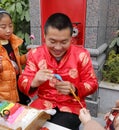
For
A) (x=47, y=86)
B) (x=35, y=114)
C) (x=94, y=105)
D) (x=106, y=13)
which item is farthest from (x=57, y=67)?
(x=106, y=13)

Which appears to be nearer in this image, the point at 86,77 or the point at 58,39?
the point at 58,39

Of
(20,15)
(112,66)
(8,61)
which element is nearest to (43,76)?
(8,61)

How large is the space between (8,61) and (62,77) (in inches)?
19.6

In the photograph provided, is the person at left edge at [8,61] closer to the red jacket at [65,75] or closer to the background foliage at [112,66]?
the red jacket at [65,75]

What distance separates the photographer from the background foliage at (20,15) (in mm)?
3295

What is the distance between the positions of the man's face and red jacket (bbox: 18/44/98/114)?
0.38ft

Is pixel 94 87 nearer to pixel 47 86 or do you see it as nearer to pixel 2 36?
pixel 47 86

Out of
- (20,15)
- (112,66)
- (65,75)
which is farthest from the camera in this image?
(20,15)

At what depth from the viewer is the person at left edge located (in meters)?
1.59

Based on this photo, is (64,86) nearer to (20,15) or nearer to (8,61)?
(8,61)

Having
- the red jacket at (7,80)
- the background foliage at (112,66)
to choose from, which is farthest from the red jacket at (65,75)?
the background foliage at (112,66)

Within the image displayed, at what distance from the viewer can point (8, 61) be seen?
1622mm

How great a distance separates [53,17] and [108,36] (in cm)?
179

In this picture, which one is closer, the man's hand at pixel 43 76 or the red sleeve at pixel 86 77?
the man's hand at pixel 43 76
